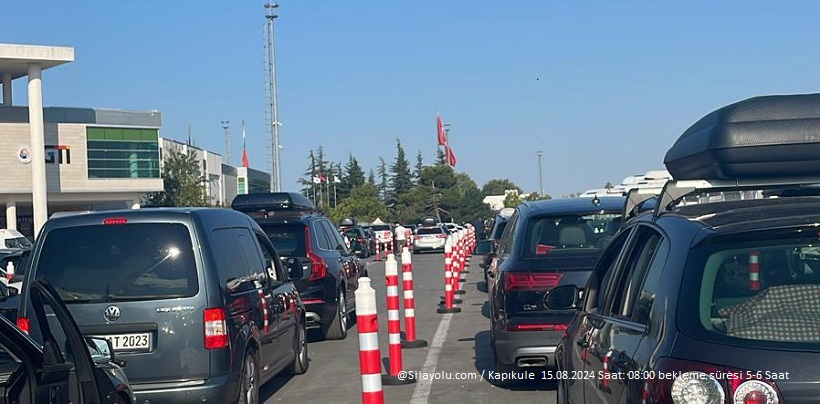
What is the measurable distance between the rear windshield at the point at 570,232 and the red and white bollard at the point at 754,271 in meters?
5.73

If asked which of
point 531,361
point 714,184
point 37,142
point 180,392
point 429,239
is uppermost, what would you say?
point 37,142

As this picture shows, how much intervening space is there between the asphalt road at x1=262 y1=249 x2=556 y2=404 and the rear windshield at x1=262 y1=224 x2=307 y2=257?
1.35 metres

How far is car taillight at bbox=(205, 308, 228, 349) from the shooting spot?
25.4 ft

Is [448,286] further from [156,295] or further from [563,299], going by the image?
[563,299]

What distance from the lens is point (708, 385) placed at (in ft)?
11.6

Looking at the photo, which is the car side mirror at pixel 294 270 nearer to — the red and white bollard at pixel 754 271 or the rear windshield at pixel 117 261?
the rear windshield at pixel 117 261

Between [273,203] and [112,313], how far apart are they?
7531mm

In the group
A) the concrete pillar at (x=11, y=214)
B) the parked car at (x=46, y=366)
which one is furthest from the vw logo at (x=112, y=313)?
the concrete pillar at (x=11, y=214)

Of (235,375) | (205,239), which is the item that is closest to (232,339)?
(235,375)

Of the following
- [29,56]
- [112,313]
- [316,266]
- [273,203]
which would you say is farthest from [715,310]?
[29,56]

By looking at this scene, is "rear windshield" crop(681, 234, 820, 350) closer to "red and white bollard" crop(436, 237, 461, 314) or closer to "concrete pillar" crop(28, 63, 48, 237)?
"red and white bollard" crop(436, 237, 461, 314)

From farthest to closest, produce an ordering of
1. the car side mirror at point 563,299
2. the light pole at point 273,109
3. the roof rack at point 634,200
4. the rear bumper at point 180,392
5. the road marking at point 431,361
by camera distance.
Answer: the light pole at point 273,109, the road marking at point 431,361, the roof rack at point 634,200, the rear bumper at point 180,392, the car side mirror at point 563,299

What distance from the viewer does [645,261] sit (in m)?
4.89

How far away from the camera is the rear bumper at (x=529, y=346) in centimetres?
910
